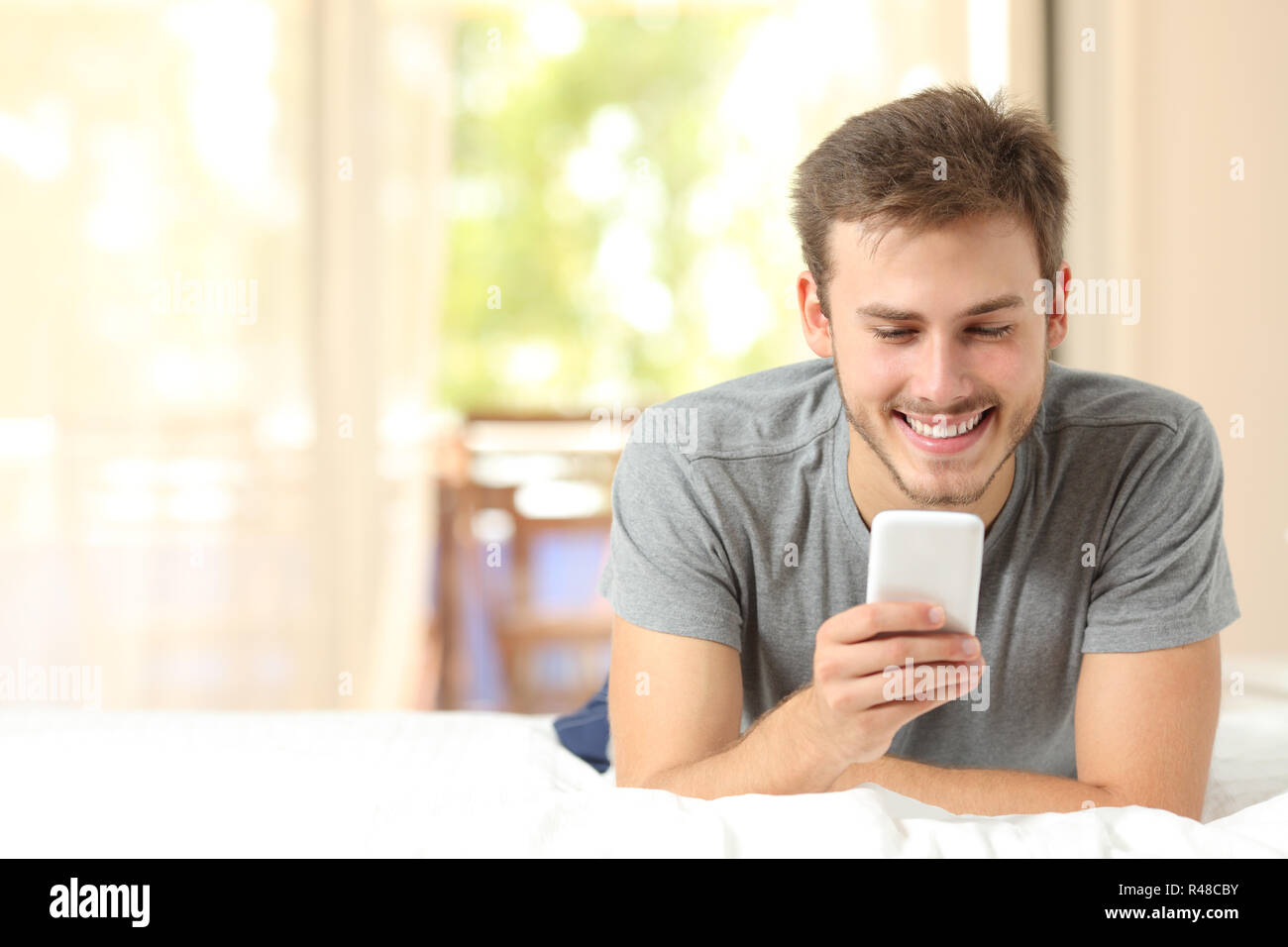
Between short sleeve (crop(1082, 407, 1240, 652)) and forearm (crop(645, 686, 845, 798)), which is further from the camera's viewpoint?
short sleeve (crop(1082, 407, 1240, 652))

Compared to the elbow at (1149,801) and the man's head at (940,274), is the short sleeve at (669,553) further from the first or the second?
the elbow at (1149,801)

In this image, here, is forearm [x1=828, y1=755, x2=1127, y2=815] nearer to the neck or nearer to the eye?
the neck

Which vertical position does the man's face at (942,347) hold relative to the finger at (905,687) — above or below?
above

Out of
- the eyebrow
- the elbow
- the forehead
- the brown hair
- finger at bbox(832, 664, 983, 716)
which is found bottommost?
the elbow

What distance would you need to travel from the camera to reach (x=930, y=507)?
988 mm

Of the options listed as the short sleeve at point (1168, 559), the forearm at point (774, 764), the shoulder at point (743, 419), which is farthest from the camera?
the shoulder at point (743, 419)

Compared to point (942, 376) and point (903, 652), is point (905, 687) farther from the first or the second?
point (942, 376)

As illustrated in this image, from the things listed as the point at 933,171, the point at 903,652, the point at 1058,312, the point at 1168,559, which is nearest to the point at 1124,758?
the point at 1168,559

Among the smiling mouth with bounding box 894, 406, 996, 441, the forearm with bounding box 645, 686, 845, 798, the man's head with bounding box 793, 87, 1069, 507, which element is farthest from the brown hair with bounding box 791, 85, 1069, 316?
the forearm with bounding box 645, 686, 845, 798

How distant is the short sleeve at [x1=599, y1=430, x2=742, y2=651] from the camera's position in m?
0.99

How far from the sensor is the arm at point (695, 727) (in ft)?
2.82

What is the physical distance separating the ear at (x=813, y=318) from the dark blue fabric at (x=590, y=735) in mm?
414

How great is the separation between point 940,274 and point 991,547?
283 millimetres

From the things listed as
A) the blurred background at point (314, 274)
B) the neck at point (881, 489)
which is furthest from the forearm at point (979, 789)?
the blurred background at point (314, 274)
